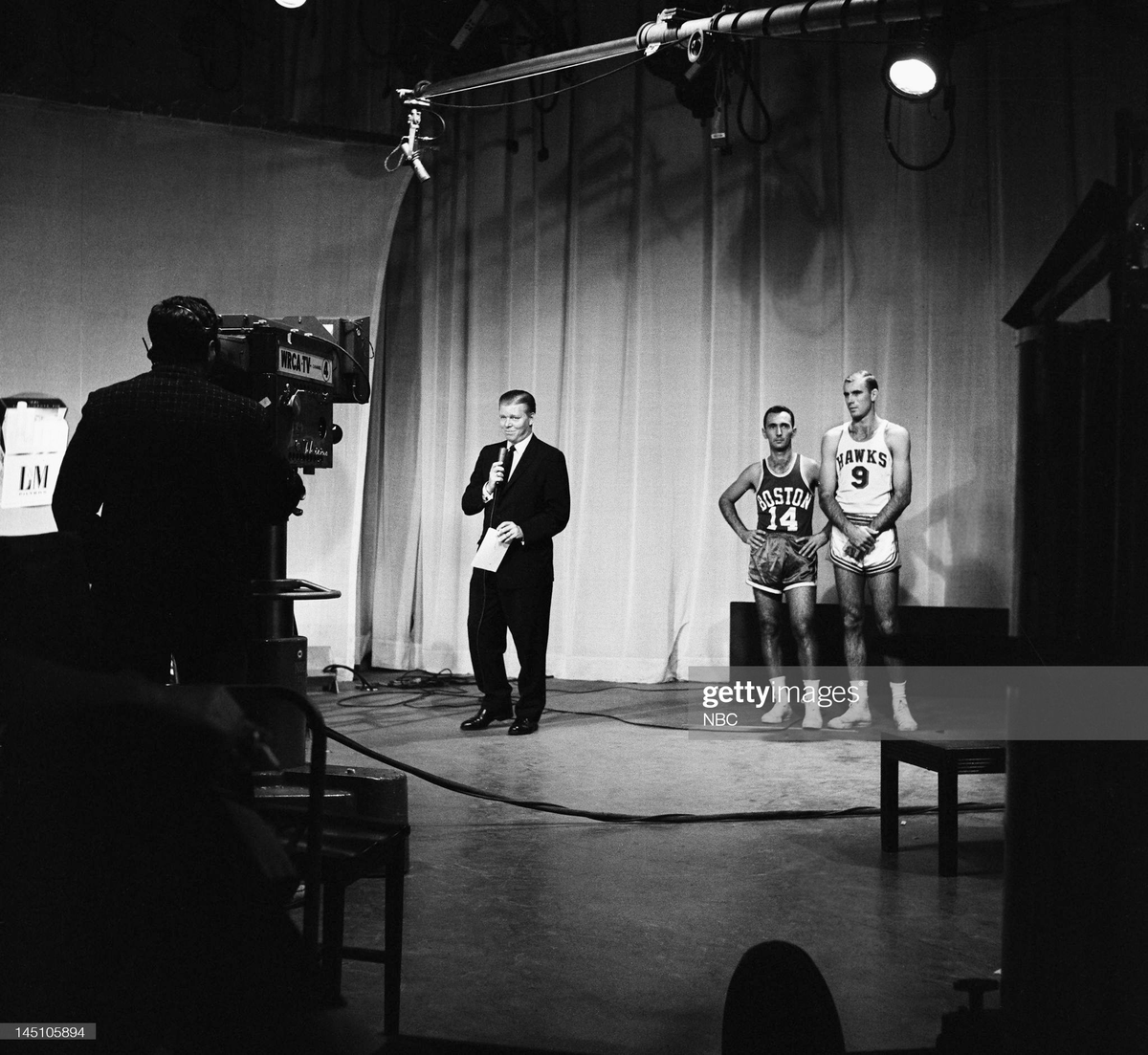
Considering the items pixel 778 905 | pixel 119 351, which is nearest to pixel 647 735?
pixel 778 905

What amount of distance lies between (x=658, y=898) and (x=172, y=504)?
70.4 inches

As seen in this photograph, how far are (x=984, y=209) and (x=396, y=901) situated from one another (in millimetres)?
6239

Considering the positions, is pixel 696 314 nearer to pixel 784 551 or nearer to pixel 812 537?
pixel 812 537

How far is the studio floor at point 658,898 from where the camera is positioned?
6.82 feet

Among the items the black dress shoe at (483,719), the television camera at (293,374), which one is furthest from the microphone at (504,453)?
the television camera at (293,374)

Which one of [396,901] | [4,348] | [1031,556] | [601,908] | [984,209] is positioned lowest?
[601,908]

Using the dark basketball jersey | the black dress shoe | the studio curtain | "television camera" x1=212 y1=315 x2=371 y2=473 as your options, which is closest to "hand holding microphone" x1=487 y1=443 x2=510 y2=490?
the black dress shoe

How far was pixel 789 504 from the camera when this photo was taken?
17.3 ft

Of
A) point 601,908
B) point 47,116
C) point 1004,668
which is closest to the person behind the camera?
point 1004,668

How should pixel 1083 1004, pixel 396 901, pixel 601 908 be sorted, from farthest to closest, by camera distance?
1. pixel 601 908
2. pixel 396 901
3. pixel 1083 1004

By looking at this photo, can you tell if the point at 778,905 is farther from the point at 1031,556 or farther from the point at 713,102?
the point at 713,102

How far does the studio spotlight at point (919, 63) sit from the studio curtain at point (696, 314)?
2.42 meters

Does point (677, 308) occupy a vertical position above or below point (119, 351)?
above

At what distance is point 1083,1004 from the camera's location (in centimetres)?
146
